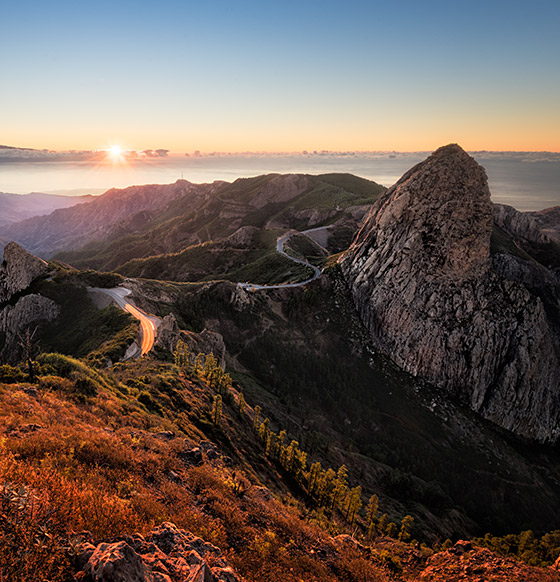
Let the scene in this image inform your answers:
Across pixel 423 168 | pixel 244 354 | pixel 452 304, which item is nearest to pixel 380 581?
pixel 244 354

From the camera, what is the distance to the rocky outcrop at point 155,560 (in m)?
6.41

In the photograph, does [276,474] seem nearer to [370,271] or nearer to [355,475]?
[355,475]

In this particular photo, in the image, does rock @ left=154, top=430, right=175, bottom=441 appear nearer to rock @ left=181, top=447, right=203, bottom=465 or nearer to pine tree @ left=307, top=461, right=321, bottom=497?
rock @ left=181, top=447, right=203, bottom=465

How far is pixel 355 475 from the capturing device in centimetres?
4628

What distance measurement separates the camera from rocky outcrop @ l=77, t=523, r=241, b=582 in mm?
6406

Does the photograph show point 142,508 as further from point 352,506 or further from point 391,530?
point 391,530

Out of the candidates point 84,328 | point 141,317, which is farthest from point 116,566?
point 84,328

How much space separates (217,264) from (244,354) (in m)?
66.3

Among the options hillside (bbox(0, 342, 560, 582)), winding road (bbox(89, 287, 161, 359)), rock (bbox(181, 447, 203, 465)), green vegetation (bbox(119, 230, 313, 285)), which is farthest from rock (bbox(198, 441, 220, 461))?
green vegetation (bbox(119, 230, 313, 285))

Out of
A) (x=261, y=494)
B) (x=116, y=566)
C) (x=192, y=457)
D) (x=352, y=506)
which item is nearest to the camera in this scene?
(x=116, y=566)

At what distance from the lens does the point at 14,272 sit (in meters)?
62.7

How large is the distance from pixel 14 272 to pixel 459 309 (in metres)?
100

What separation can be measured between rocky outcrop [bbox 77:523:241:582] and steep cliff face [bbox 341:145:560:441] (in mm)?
76602

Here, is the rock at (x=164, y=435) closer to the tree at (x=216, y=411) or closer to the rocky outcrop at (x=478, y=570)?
the tree at (x=216, y=411)
